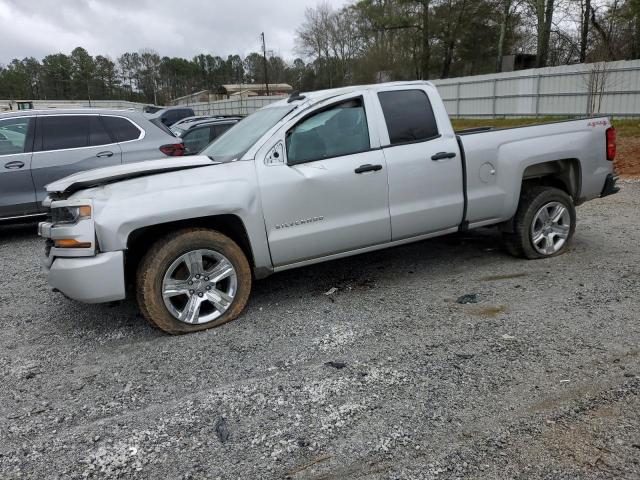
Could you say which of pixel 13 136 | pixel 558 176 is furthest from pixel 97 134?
pixel 558 176

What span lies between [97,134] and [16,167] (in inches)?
45.6

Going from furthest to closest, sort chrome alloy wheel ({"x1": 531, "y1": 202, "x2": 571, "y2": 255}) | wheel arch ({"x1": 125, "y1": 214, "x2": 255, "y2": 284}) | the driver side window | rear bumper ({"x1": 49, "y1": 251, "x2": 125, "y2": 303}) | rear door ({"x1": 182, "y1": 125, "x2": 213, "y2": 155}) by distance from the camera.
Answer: rear door ({"x1": 182, "y1": 125, "x2": 213, "y2": 155})
chrome alloy wheel ({"x1": 531, "y1": 202, "x2": 571, "y2": 255})
the driver side window
wheel arch ({"x1": 125, "y1": 214, "x2": 255, "y2": 284})
rear bumper ({"x1": 49, "y1": 251, "x2": 125, "y2": 303})

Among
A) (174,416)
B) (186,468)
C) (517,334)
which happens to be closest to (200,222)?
(174,416)

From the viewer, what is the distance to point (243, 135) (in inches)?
186

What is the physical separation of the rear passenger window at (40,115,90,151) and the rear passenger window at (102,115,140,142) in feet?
0.97

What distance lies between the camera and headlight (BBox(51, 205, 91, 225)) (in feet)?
12.2

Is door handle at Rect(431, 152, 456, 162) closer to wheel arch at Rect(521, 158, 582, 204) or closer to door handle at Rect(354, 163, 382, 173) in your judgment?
door handle at Rect(354, 163, 382, 173)

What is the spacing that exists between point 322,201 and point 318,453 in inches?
86.9

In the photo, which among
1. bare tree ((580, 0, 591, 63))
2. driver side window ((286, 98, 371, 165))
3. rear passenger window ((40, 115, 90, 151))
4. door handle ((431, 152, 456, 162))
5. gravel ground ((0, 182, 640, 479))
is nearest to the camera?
Answer: gravel ground ((0, 182, 640, 479))

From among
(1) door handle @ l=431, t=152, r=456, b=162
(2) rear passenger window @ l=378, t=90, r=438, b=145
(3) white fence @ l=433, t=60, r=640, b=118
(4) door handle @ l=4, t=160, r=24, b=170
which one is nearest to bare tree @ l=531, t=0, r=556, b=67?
(3) white fence @ l=433, t=60, r=640, b=118

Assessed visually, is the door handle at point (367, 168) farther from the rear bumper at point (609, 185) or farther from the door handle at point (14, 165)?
the door handle at point (14, 165)

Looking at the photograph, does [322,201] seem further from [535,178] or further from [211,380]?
[535,178]

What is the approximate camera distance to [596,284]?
468 centimetres

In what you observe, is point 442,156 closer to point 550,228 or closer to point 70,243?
point 550,228
